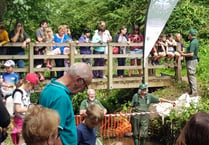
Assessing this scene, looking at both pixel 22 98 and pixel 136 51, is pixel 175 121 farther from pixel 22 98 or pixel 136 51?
pixel 22 98

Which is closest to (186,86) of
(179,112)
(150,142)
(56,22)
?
(150,142)

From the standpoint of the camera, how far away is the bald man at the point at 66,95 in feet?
12.2

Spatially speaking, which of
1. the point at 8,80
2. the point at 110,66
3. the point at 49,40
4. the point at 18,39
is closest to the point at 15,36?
the point at 18,39

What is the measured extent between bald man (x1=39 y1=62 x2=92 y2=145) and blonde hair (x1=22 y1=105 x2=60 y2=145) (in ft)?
1.90

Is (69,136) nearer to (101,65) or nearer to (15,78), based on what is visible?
(15,78)

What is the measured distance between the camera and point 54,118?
3.11 meters

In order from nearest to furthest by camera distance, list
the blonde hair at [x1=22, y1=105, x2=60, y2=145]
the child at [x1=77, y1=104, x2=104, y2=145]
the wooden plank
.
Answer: the blonde hair at [x1=22, y1=105, x2=60, y2=145]
the child at [x1=77, y1=104, x2=104, y2=145]
the wooden plank

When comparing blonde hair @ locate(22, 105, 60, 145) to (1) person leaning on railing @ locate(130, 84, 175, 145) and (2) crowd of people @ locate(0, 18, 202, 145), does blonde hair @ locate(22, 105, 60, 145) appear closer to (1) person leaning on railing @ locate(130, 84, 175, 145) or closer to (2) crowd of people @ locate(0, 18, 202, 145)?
(2) crowd of people @ locate(0, 18, 202, 145)

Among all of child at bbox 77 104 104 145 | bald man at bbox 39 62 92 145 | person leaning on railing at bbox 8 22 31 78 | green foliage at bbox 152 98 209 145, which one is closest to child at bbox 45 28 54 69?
person leaning on railing at bbox 8 22 31 78

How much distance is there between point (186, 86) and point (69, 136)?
974 centimetres

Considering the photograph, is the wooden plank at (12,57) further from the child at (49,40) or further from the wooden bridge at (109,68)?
the child at (49,40)

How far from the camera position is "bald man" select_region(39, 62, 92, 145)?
372cm

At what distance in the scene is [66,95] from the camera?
3.77 m

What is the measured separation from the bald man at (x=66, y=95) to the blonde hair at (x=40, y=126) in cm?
58
